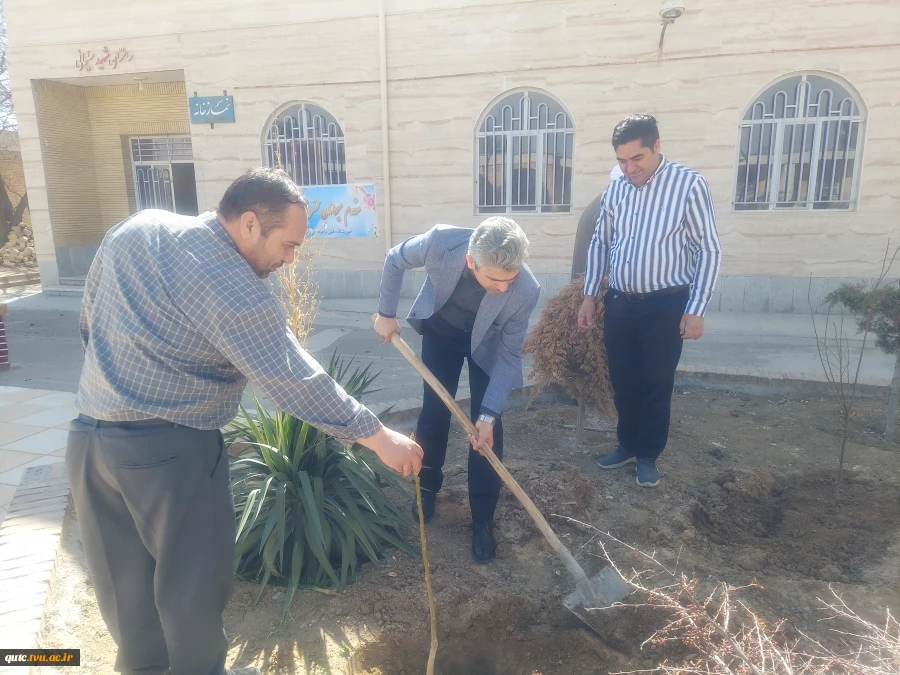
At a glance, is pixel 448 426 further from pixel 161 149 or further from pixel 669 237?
pixel 161 149

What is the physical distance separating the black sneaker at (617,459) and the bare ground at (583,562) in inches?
2.2

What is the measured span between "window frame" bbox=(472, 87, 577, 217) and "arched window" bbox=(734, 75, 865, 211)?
229 cm

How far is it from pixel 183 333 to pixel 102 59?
11.2 meters

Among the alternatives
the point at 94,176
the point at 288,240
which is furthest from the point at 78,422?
the point at 94,176

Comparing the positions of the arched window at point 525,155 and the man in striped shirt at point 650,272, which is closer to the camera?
the man in striped shirt at point 650,272

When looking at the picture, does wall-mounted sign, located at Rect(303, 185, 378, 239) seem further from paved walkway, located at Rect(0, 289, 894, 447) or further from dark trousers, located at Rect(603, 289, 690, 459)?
dark trousers, located at Rect(603, 289, 690, 459)

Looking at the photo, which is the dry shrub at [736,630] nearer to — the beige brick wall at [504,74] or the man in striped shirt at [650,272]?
the man in striped shirt at [650,272]

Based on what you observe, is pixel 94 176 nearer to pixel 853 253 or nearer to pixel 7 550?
pixel 7 550

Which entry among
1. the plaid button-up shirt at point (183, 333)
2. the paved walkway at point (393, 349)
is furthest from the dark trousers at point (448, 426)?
the paved walkway at point (393, 349)

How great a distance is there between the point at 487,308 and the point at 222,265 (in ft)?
4.32

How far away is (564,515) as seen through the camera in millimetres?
3326

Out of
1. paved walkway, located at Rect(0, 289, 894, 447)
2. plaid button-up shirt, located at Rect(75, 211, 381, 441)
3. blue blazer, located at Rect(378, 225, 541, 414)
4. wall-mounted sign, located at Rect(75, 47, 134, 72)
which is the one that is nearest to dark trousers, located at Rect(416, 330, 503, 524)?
blue blazer, located at Rect(378, 225, 541, 414)

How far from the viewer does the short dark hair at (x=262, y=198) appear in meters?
1.76

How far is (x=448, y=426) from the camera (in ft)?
10.2
